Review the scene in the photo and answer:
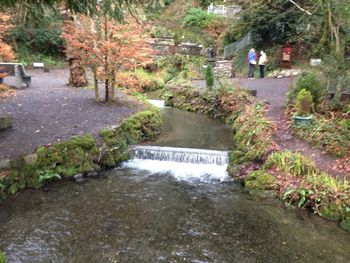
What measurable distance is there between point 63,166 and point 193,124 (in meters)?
6.12

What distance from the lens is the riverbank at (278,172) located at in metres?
6.40

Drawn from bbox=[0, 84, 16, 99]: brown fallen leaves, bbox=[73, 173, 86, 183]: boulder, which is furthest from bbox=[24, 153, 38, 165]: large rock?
bbox=[0, 84, 16, 99]: brown fallen leaves

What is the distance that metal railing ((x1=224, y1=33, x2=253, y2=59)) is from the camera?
21344 mm

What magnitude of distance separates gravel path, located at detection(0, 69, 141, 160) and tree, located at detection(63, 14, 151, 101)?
1262 millimetres

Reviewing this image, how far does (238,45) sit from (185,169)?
14.9 meters

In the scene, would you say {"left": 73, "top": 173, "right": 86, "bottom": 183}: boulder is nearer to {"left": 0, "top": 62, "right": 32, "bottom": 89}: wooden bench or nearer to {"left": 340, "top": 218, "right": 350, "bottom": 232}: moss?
{"left": 340, "top": 218, "right": 350, "bottom": 232}: moss

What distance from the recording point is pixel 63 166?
7.69m

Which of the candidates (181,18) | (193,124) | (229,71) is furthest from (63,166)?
(181,18)

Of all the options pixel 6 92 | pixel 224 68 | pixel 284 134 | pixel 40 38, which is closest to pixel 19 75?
pixel 6 92

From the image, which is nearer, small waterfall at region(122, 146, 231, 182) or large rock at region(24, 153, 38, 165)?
large rock at region(24, 153, 38, 165)

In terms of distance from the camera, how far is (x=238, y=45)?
21531mm

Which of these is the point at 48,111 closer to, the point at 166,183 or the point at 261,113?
the point at 166,183

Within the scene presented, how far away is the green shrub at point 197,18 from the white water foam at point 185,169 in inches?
749

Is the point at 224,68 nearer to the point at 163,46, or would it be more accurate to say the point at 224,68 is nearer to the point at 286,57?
the point at 286,57
